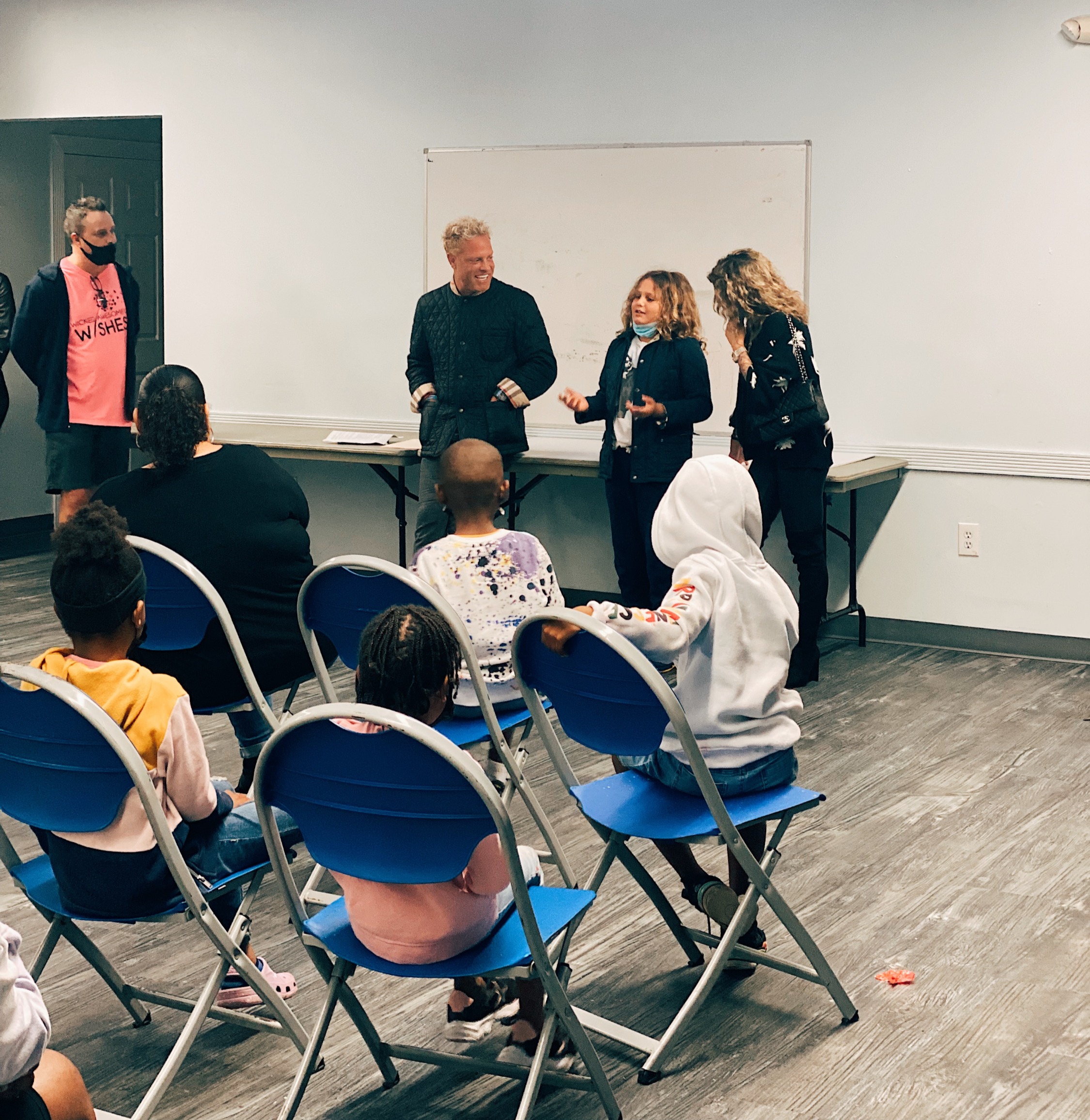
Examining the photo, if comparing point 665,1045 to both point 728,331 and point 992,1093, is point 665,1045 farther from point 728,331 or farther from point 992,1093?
point 728,331

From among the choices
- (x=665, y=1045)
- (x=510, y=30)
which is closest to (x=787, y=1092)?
(x=665, y=1045)

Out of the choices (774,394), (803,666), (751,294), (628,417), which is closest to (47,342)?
(628,417)

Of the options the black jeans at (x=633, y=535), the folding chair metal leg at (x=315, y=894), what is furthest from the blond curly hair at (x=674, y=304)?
the folding chair metal leg at (x=315, y=894)

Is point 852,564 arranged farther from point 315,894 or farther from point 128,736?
point 128,736

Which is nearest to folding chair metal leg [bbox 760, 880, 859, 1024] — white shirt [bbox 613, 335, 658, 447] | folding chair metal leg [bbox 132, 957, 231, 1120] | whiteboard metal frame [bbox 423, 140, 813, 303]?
folding chair metal leg [bbox 132, 957, 231, 1120]

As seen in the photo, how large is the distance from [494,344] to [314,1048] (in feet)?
12.1

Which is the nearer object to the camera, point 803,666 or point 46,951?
point 46,951

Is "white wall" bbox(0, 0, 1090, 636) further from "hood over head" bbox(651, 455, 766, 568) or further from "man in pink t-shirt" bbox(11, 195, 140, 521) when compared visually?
"hood over head" bbox(651, 455, 766, 568)

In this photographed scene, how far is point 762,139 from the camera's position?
5.52 meters

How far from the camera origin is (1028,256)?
511cm

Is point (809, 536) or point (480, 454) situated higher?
point (480, 454)

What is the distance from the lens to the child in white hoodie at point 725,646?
7.92ft

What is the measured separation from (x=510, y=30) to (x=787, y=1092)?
499cm

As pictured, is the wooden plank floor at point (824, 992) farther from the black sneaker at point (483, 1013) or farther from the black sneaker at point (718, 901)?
the black sneaker at point (718, 901)
